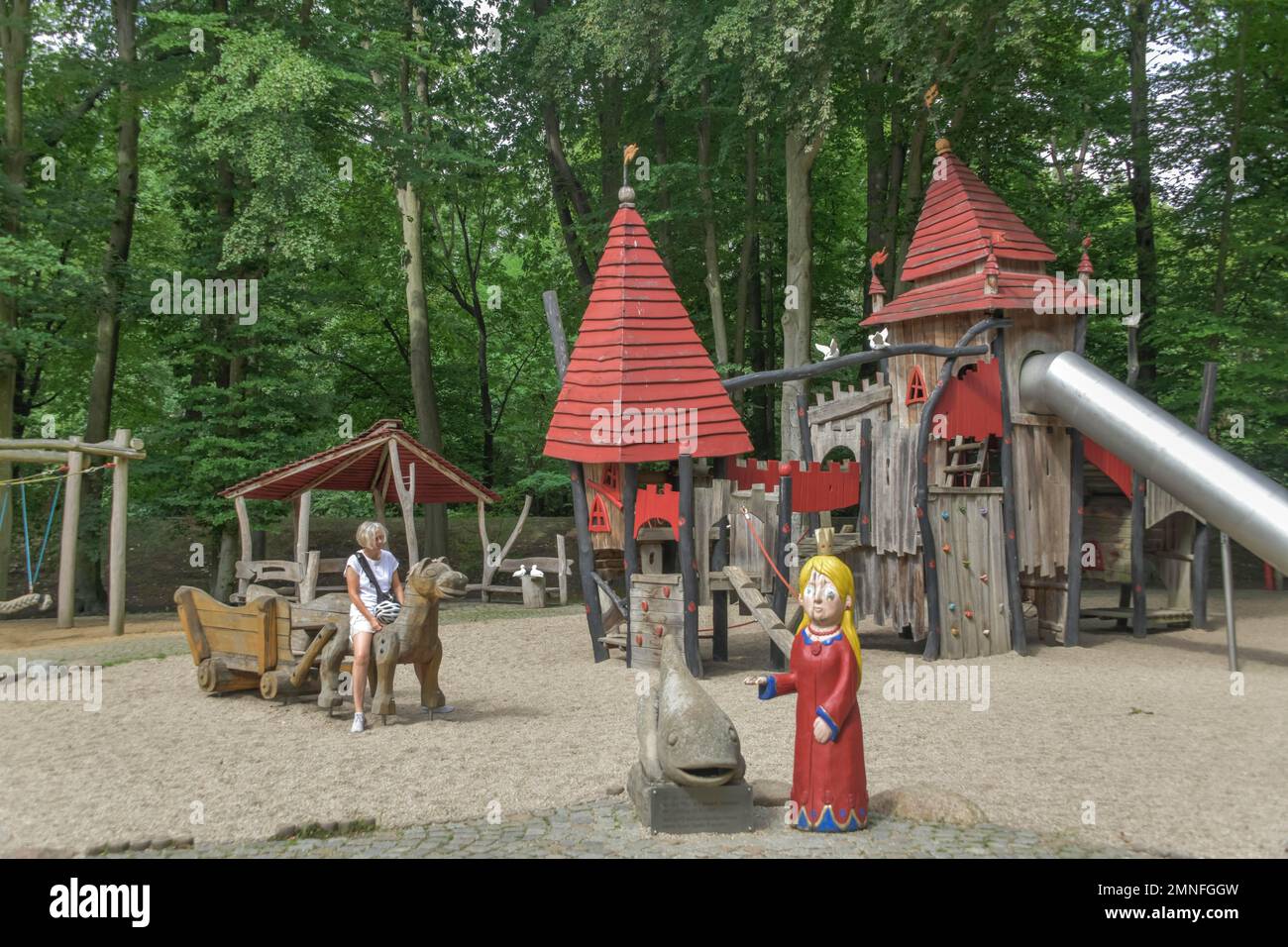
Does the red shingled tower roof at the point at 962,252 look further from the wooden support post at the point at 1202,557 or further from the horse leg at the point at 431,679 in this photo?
the horse leg at the point at 431,679

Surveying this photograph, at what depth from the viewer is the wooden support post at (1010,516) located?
12.5 metres

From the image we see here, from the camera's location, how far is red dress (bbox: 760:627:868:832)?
592 centimetres

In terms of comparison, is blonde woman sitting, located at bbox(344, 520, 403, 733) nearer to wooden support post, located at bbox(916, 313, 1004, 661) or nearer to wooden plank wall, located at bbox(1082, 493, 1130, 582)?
wooden support post, located at bbox(916, 313, 1004, 661)

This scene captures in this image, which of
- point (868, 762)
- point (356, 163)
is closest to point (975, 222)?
point (868, 762)

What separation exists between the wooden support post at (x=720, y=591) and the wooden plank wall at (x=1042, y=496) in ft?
11.9

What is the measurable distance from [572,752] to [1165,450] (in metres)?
7.03

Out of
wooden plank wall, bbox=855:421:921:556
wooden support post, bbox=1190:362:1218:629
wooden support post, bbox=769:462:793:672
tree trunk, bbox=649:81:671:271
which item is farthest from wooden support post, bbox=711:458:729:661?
tree trunk, bbox=649:81:671:271

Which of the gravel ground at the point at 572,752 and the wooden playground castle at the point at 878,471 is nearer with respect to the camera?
the gravel ground at the point at 572,752

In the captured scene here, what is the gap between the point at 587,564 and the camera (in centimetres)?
1221

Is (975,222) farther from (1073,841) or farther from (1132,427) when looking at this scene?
(1073,841)

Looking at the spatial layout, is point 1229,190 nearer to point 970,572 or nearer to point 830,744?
point 970,572

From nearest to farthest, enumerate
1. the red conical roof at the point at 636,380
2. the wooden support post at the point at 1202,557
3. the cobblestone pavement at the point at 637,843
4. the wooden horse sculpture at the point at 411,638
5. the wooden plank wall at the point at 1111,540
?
the cobblestone pavement at the point at 637,843 → the wooden horse sculpture at the point at 411,638 → the red conical roof at the point at 636,380 → the wooden support post at the point at 1202,557 → the wooden plank wall at the point at 1111,540

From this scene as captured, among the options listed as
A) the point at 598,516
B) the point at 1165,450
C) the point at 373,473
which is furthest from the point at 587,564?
the point at 373,473

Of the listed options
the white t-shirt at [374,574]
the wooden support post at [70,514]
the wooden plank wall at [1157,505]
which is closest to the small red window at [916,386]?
the wooden plank wall at [1157,505]
